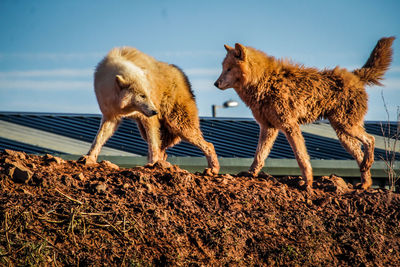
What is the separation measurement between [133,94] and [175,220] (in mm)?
3219

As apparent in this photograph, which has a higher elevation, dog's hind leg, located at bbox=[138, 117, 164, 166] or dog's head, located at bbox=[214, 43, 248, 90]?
dog's head, located at bbox=[214, 43, 248, 90]

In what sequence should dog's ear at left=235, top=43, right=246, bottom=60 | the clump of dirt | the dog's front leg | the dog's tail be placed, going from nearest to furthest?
the clump of dirt < dog's ear at left=235, top=43, right=246, bottom=60 < the dog's tail < the dog's front leg

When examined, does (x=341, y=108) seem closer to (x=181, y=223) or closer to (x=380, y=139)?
(x=181, y=223)

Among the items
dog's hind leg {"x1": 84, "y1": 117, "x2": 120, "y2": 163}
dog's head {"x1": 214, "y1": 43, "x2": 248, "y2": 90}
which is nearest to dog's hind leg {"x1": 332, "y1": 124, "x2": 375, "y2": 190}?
dog's head {"x1": 214, "y1": 43, "x2": 248, "y2": 90}

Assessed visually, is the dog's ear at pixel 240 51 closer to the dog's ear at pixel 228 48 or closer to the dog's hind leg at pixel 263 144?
the dog's ear at pixel 228 48

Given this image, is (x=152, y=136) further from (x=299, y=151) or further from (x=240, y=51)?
(x=299, y=151)

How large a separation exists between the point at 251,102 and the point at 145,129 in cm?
195

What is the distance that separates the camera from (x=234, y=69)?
7.20 meters

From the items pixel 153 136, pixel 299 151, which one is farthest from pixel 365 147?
Answer: pixel 153 136

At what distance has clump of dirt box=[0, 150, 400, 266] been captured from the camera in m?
4.29

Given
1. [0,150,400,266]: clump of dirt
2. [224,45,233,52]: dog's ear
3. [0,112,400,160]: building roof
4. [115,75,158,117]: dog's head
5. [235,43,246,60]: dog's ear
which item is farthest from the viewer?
[0,112,400,160]: building roof

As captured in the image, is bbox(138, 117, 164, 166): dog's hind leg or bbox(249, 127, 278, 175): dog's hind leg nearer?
bbox(249, 127, 278, 175): dog's hind leg

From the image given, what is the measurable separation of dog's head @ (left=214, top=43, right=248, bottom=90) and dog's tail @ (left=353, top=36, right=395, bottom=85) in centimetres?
176

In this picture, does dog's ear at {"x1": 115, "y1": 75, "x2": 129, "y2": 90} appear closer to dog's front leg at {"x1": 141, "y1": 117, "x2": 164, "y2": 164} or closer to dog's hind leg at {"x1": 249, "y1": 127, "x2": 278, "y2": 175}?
dog's front leg at {"x1": 141, "y1": 117, "x2": 164, "y2": 164}
